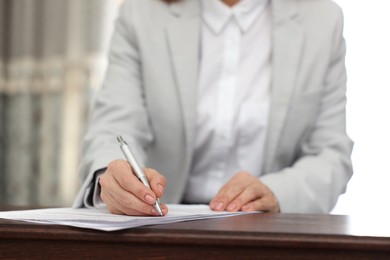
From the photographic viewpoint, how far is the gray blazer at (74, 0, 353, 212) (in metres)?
1.68

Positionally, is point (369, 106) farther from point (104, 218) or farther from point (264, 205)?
point (104, 218)

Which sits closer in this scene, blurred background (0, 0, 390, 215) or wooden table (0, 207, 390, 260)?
wooden table (0, 207, 390, 260)

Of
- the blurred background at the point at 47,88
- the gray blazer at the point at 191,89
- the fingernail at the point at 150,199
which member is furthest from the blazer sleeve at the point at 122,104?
the blurred background at the point at 47,88

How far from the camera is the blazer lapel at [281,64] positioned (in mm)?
1688

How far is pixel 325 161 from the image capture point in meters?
1.65

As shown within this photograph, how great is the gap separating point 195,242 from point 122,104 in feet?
2.71

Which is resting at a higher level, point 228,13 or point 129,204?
point 228,13

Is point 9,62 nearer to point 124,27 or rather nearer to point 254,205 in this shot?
point 124,27

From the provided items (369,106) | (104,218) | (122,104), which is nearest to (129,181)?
(104,218)

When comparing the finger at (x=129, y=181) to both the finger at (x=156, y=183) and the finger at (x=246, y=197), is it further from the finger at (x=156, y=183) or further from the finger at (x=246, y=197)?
the finger at (x=246, y=197)

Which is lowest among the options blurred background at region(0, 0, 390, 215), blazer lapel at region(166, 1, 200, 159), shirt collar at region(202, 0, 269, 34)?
blurred background at region(0, 0, 390, 215)

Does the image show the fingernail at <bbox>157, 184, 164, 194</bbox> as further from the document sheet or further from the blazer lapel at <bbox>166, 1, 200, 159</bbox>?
the blazer lapel at <bbox>166, 1, 200, 159</bbox>

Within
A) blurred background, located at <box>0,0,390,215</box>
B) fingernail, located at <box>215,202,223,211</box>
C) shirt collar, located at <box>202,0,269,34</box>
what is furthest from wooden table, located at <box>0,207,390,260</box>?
blurred background, located at <box>0,0,390,215</box>

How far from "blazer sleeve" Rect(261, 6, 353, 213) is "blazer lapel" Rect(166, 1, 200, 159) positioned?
0.26 metres
